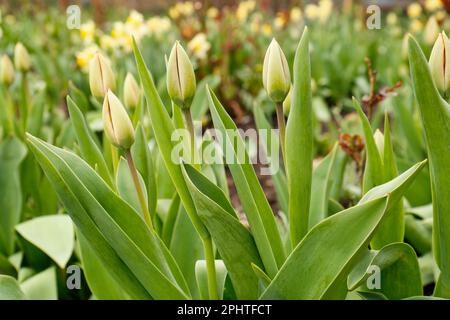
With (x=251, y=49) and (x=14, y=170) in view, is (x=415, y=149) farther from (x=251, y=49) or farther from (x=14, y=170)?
(x=251, y=49)

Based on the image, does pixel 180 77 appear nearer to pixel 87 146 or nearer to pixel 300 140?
pixel 300 140

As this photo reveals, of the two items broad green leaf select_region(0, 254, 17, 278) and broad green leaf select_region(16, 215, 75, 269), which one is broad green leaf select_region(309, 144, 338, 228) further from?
broad green leaf select_region(0, 254, 17, 278)

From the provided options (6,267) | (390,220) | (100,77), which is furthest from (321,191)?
(6,267)

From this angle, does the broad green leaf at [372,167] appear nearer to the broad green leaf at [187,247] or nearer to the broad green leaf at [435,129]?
the broad green leaf at [435,129]

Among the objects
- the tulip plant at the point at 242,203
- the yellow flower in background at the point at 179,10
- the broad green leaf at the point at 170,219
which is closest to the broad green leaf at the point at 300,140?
the tulip plant at the point at 242,203

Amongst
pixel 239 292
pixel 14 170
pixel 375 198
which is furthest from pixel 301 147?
pixel 14 170
